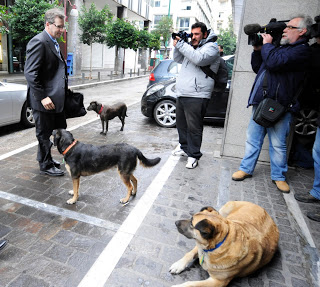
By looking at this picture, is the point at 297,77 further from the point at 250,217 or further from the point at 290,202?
the point at 250,217

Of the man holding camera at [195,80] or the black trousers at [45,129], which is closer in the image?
the black trousers at [45,129]

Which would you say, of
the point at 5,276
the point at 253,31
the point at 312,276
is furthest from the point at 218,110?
the point at 5,276

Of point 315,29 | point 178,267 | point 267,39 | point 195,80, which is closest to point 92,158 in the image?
point 178,267

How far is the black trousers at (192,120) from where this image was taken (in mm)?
4398

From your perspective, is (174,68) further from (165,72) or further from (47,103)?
(47,103)

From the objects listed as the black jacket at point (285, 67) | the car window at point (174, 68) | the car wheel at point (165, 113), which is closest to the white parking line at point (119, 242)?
the black jacket at point (285, 67)

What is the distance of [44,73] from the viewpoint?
142 inches

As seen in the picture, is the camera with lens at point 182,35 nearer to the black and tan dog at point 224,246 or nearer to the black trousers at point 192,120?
the black trousers at point 192,120

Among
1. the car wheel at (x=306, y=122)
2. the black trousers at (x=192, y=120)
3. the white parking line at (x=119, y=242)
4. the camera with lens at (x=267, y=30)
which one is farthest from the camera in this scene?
the car wheel at (x=306, y=122)

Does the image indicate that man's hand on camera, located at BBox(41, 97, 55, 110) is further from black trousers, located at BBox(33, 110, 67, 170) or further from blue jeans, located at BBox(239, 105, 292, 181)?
blue jeans, located at BBox(239, 105, 292, 181)

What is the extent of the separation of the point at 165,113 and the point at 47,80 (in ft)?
13.5

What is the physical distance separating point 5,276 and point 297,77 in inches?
156

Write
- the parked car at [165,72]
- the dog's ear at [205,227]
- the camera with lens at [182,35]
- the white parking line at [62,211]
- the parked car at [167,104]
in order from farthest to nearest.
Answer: the parked car at [165,72] → the parked car at [167,104] → the camera with lens at [182,35] → the white parking line at [62,211] → the dog's ear at [205,227]

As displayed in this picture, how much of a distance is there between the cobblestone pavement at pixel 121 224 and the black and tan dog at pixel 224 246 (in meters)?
0.23
